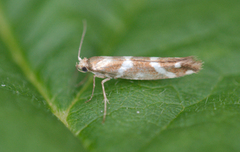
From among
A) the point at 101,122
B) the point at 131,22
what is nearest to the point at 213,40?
the point at 131,22

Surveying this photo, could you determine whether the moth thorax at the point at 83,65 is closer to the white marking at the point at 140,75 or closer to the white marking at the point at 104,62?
the white marking at the point at 104,62

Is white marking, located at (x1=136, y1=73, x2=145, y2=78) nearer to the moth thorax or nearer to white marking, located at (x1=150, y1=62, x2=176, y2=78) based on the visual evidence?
white marking, located at (x1=150, y1=62, x2=176, y2=78)

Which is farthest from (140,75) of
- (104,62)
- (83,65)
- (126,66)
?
(83,65)

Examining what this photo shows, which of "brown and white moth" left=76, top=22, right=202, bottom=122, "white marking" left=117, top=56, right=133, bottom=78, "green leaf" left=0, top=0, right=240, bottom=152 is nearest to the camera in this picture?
"green leaf" left=0, top=0, right=240, bottom=152

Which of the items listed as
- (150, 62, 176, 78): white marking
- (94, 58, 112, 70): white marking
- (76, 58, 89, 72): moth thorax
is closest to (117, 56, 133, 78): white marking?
(94, 58, 112, 70): white marking

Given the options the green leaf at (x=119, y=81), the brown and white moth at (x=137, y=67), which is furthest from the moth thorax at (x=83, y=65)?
the green leaf at (x=119, y=81)

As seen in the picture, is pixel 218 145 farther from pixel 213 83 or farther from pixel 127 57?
pixel 127 57
